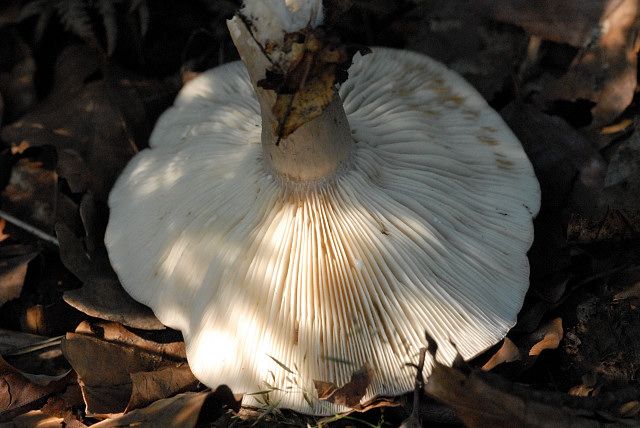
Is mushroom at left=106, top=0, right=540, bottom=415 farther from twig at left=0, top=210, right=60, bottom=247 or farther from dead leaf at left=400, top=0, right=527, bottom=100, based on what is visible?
dead leaf at left=400, top=0, right=527, bottom=100

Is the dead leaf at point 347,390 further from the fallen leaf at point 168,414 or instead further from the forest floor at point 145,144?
the fallen leaf at point 168,414

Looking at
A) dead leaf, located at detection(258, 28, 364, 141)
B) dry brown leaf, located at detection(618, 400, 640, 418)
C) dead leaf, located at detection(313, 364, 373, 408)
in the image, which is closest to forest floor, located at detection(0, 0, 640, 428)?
dry brown leaf, located at detection(618, 400, 640, 418)

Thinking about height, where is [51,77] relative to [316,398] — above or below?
above

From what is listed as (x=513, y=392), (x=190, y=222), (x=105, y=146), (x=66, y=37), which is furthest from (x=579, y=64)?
(x=66, y=37)

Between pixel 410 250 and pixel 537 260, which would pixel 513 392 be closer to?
pixel 410 250

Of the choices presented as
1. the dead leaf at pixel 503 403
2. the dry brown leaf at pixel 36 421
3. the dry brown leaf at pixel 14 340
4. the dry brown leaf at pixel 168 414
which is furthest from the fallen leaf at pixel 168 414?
the dead leaf at pixel 503 403

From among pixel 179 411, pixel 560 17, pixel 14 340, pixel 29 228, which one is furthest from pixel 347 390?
pixel 560 17
